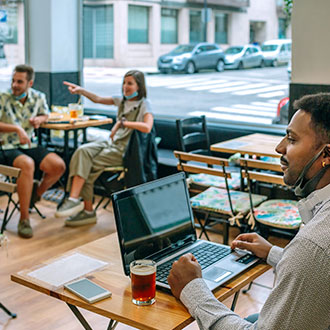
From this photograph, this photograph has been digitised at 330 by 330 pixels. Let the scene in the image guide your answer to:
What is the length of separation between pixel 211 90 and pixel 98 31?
66.6 inches

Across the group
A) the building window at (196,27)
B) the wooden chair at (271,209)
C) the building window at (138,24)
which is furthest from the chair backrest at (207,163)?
the building window at (138,24)

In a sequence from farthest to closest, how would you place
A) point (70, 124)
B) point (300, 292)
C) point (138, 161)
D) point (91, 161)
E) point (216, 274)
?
point (70, 124) < point (91, 161) < point (138, 161) < point (216, 274) < point (300, 292)

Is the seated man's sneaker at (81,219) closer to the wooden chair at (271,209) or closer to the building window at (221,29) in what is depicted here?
the wooden chair at (271,209)

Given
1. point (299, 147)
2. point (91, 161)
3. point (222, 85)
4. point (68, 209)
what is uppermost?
point (222, 85)

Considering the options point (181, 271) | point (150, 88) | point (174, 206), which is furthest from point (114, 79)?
point (181, 271)

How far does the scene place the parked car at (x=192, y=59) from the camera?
6.39 metres

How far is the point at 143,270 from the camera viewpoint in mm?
1711

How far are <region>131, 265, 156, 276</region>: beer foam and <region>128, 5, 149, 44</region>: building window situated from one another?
539 centimetres

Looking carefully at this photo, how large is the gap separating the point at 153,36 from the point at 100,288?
5362 mm

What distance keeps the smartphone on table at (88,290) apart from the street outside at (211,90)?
4.25m

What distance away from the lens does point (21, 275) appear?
1.91 m

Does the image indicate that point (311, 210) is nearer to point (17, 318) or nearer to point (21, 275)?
point (21, 275)

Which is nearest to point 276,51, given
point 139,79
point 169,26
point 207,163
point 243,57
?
point 243,57

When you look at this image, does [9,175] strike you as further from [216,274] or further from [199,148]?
[199,148]
